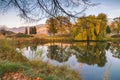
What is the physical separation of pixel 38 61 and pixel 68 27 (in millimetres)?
5436

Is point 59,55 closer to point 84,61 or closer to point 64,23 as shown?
point 84,61

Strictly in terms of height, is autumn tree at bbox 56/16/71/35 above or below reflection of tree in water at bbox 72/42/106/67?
above

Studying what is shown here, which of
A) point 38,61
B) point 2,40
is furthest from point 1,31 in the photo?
point 38,61

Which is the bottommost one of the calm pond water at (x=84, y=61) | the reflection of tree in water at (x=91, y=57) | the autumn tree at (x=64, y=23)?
the reflection of tree in water at (x=91, y=57)

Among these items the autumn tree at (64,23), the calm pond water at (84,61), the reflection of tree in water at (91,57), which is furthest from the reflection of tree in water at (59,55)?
the autumn tree at (64,23)

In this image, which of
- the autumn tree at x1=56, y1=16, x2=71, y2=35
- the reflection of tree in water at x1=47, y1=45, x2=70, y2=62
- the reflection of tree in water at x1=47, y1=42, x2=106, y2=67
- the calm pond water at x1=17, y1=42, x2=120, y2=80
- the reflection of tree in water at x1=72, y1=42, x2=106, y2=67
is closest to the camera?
the autumn tree at x1=56, y1=16, x2=71, y2=35

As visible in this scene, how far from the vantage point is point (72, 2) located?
771 centimetres

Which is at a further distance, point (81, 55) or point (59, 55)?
point (81, 55)

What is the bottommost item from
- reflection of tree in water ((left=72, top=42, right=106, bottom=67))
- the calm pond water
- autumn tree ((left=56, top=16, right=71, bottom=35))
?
reflection of tree in water ((left=72, top=42, right=106, bottom=67))

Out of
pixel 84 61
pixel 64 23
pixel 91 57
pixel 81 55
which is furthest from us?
pixel 81 55

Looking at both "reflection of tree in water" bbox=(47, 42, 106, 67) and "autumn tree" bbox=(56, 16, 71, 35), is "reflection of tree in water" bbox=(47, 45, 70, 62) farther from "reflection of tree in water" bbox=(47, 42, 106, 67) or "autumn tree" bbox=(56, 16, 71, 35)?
"autumn tree" bbox=(56, 16, 71, 35)

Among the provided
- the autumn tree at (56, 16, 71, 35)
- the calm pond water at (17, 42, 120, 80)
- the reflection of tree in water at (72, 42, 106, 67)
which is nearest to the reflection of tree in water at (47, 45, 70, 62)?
the calm pond water at (17, 42, 120, 80)

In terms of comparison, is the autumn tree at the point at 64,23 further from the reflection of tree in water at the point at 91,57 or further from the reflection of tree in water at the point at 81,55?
the reflection of tree in water at the point at 91,57

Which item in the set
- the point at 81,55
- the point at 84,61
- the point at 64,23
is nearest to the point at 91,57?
the point at 81,55
